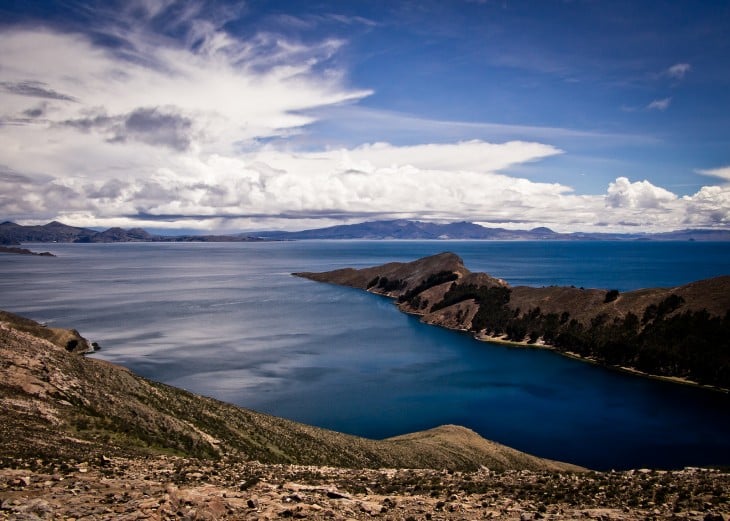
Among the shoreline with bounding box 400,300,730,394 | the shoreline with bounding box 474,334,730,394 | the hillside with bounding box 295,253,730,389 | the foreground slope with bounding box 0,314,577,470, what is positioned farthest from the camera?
the hillside with bounding box 295,253,730,389

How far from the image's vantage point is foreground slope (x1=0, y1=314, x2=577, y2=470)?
29531mm

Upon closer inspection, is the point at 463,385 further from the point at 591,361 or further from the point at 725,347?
the point at 725,347

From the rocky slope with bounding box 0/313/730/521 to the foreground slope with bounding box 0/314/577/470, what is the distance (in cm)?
16

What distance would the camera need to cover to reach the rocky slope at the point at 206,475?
56.7 feet

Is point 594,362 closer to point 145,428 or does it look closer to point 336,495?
point 145,428

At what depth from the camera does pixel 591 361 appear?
114 m

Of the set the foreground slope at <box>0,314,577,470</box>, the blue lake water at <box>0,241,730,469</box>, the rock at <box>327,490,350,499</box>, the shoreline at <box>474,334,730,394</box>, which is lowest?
the shoreline at <box>474,334,730,394</box>

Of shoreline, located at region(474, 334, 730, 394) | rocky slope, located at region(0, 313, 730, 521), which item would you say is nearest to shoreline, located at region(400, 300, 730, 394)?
shoreline, located at region(474, 334, 730, 394)

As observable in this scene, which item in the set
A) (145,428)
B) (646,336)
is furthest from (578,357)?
(145,428)

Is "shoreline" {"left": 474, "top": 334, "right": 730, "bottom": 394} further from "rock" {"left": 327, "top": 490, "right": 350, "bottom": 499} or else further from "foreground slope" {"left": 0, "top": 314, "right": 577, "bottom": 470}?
"rock" {"left": 327, "top": 490, "right": 350, "bottom": 499}

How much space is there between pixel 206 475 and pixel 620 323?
407 ft

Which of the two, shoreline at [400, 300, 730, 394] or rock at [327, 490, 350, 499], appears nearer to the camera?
rock at [327, 490, 350, 499]

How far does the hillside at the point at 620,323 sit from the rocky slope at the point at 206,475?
7602 cm

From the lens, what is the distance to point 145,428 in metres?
36.1
